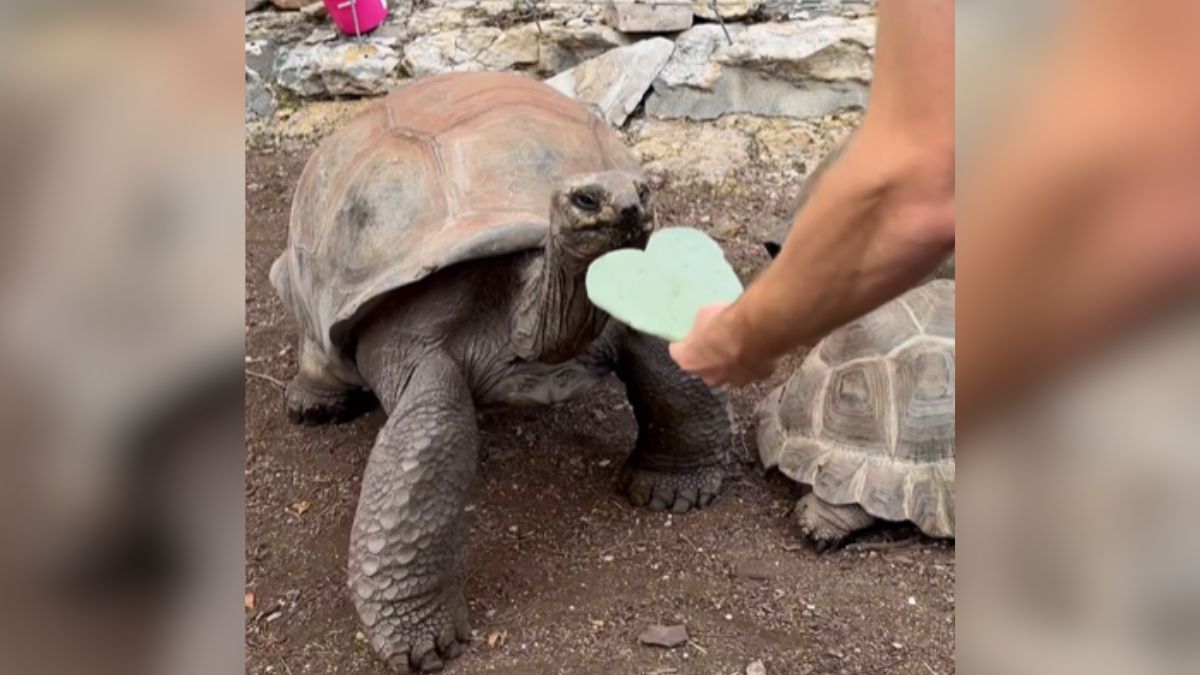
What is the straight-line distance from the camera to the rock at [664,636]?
229 centimetres

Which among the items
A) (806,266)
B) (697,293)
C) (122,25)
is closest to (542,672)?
(697,293)

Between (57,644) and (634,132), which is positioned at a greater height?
(57,644)

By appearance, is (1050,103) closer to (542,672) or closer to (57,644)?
(57,644)

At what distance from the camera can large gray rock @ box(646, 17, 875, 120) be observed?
4.90 m

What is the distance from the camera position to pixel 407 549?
2.29 m

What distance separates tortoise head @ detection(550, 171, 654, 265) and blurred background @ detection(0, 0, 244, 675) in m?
1.49

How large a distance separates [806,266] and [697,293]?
579mm

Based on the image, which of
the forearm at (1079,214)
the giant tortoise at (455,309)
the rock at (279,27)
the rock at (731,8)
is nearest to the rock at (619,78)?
the rock at (731,8)

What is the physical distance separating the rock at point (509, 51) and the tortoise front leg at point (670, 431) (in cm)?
284

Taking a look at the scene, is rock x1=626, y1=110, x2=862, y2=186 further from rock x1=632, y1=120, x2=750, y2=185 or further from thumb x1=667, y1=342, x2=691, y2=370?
thumb x1=667, y1=342, x2=691, y2=370

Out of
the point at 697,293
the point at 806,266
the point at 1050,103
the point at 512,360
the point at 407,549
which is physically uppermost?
the point at 1050,103

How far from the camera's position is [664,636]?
2301 mm

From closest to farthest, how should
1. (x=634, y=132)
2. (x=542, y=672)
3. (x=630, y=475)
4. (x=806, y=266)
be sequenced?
1. (x=806, y=266)
2. (x=542, y=672)
3. (x=630, y=475)
4. (x=634, y=132)

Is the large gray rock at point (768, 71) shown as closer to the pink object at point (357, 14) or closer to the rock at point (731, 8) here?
the rock at point (731, 8)
